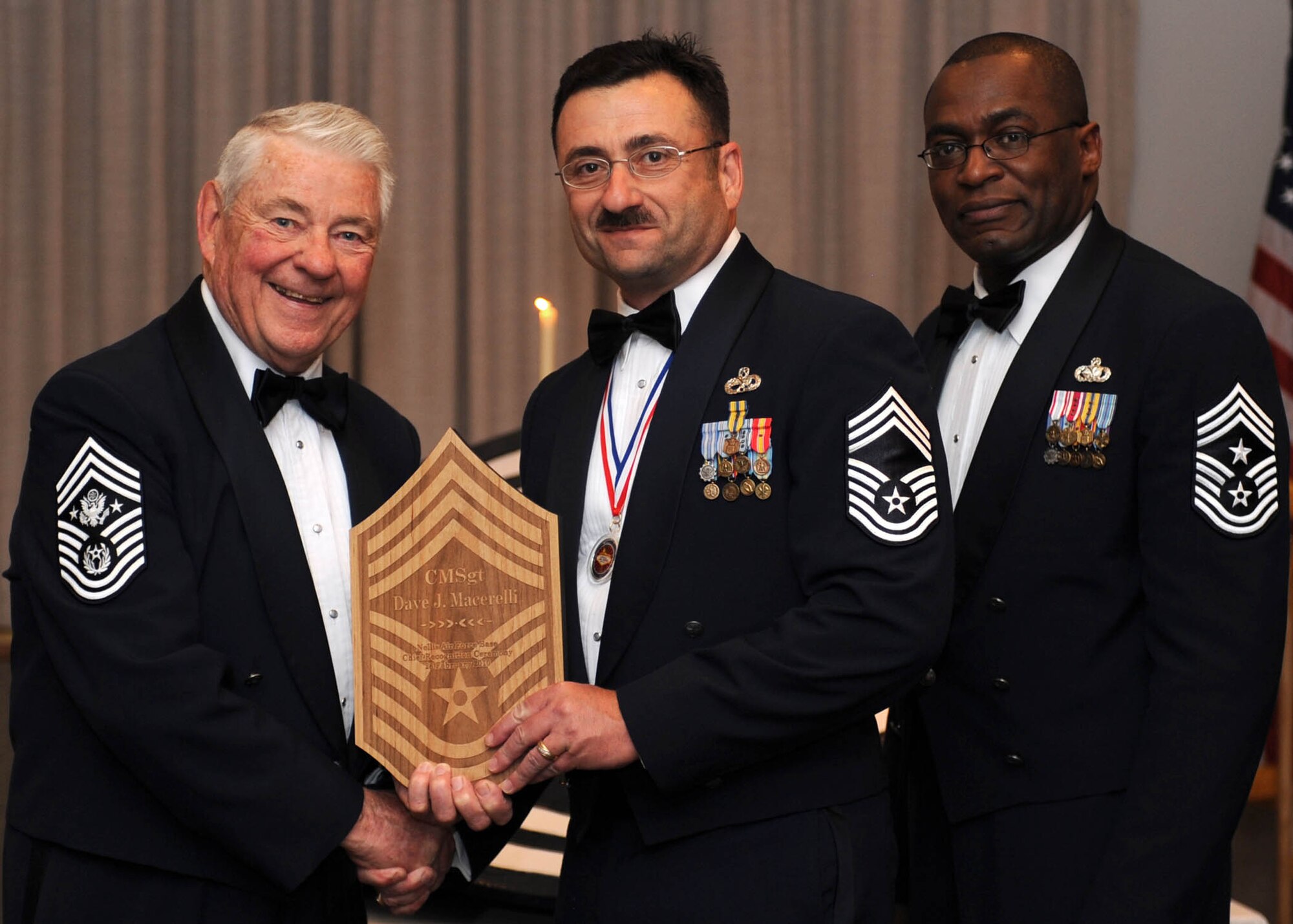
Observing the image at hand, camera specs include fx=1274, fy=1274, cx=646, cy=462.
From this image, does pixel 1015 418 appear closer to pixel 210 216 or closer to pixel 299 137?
pixel 299 137

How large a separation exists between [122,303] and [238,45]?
2.70ft

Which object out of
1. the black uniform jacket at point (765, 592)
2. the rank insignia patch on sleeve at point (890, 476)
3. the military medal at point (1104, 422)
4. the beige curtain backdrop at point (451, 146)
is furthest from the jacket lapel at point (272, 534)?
the beige curtain backdrop at point (451, 146)

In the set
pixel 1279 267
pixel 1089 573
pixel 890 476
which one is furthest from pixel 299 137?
pixel 1279 267

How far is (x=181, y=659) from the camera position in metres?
1.70

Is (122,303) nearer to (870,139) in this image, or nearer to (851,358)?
(870,139)

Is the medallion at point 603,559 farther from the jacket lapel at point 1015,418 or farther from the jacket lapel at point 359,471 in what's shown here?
the jacket lapel at point 1015,418

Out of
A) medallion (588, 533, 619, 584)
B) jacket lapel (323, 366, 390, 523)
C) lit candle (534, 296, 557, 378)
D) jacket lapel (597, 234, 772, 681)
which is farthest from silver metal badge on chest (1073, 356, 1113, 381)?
jacket lapel (323, 366, 390, 523)

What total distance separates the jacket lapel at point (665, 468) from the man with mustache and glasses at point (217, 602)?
1.43 feet

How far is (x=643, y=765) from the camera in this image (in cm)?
168

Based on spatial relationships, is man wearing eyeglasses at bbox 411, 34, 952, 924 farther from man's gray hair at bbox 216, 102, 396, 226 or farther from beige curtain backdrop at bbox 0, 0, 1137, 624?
beige curtain backdrop at bbox 0, 0, 1137, 624

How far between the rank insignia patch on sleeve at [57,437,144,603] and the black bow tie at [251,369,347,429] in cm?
23

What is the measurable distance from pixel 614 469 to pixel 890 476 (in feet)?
1.41

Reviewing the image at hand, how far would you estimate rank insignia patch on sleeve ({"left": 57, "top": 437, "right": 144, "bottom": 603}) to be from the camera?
1731mm

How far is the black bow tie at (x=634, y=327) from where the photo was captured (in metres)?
1.92
